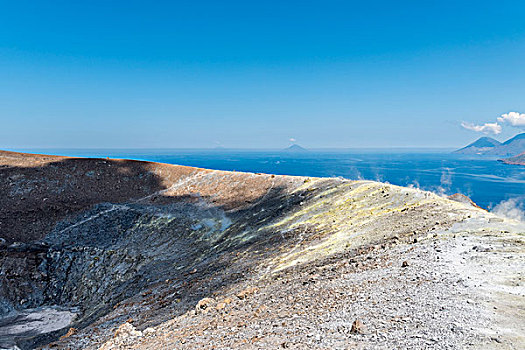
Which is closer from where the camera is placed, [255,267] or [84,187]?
[255,267]

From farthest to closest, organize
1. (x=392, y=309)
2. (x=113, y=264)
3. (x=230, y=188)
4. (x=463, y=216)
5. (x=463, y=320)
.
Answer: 1. (x=230, y=188)
2. (x=113, y=264)
3. (x=463, y=216)
4. (x=392, y=309)
5. (x=463, y=320)

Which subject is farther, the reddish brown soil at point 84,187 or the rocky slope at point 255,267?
the reddish brown soil at point 84,187

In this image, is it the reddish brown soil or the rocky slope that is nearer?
the rocky slope

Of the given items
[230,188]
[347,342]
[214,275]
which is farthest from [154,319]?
[230,188]

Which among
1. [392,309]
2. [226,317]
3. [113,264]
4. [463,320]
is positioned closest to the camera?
[463,320]

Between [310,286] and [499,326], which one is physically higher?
[499,326]

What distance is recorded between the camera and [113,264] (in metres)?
30.0

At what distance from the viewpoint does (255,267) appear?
17.4 m

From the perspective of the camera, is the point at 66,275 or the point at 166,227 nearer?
the point at 66,275

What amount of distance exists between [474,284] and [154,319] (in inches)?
546

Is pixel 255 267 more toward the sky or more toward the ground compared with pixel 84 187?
more toward the ground

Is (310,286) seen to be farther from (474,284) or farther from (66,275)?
(66,275)

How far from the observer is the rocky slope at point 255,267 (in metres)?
8.24

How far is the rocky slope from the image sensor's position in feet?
27.0
